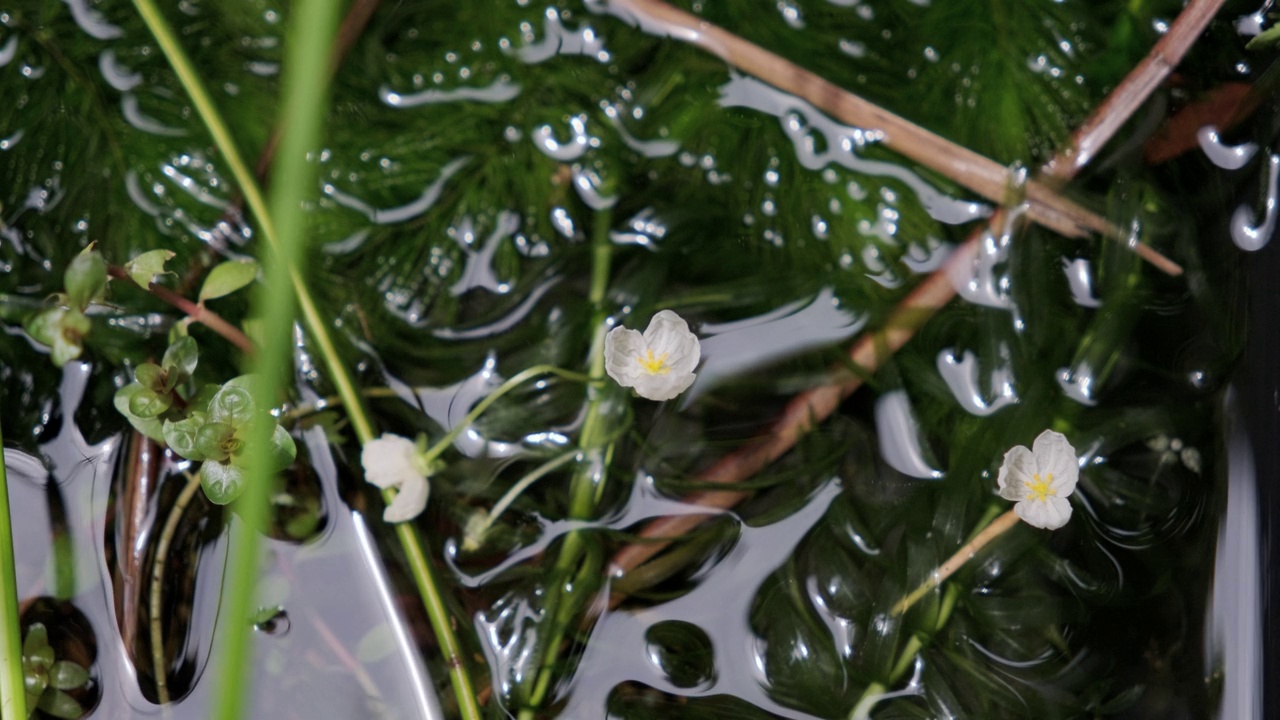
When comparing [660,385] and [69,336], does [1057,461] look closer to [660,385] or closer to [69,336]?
[660,385]

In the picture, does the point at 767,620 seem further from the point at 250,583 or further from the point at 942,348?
the point at 250,583

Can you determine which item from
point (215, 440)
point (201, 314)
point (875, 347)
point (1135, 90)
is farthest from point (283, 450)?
point (1135, 90)

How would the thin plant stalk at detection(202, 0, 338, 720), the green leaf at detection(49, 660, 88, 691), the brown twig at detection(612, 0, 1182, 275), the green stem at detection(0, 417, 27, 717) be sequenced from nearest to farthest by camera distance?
the thin plant stalk at detection(202, 0, 338, 720), the green stem at detection(0, 417, 27, 717), the green leaf at detection(49, 660, 88, 691), the brown twig at detection(612, 0, 1182, 275)

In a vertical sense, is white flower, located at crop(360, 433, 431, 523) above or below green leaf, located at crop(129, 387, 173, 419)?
below

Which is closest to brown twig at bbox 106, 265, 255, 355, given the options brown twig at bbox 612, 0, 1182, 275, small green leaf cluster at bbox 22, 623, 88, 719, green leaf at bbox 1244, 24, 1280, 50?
small green leaf cluster at bbox 22, 623, 88, 719

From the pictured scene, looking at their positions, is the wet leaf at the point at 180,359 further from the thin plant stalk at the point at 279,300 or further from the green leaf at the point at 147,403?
the thin plant stalk at the point at 279,300

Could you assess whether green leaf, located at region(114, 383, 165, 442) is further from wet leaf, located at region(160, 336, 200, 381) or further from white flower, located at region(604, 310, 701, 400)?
white flower, located at region(604, 310, 701, 400)

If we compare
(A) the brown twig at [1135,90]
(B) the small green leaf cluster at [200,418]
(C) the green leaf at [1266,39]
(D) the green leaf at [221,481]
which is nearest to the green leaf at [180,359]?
(B) the small green leaf cluster at [200,418]
